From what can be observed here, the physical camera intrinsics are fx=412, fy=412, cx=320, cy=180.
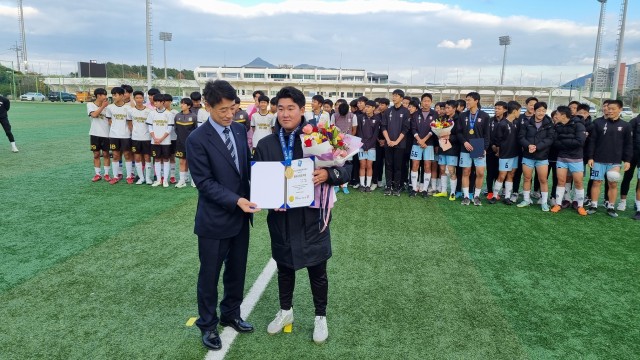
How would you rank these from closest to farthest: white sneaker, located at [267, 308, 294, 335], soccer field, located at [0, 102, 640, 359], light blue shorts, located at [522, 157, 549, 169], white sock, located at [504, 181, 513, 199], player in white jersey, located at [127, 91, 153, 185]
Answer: soccer field, located at [0, 102, 640, 359]
white sneaker, located at [267, 308, 294, 335]
light blue shorts, located at [522, 157, 549, 169]
white sock, located at [504, 181, 513, 199]
player in white jersey, located at [127, 91, 153, 185]

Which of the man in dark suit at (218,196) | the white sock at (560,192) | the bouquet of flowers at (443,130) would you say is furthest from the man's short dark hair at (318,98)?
the man in dark suit at (218,196)

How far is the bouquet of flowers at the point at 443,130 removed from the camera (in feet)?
26.0

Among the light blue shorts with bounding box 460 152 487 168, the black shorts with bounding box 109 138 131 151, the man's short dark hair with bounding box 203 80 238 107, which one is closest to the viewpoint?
the man's short dark hair with bounding box 203 80 238 107

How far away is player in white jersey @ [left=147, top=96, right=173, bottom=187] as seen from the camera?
863 cm

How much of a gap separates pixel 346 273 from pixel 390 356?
62.0 inches

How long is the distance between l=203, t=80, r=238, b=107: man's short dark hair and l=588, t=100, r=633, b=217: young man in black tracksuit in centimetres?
720

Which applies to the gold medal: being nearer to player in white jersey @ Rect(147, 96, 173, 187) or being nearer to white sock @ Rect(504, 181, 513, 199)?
white sock @ Rect(504, 181, 513, 199)

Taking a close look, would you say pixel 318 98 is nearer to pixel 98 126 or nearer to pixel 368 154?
pixel 368 154

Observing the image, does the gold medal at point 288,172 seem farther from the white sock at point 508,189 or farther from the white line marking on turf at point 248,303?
the white sock at point 508,189

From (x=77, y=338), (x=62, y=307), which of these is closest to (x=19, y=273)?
(x=62, y=307)

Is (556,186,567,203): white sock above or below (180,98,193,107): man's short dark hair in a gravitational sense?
below

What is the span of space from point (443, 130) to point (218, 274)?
19.3 ft

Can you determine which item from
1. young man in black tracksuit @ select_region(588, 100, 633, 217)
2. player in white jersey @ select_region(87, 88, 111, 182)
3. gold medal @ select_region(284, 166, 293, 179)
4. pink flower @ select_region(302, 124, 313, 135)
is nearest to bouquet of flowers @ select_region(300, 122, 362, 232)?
pink flower @ select_region(302, 124, 313, 135)

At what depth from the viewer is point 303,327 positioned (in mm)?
3590
